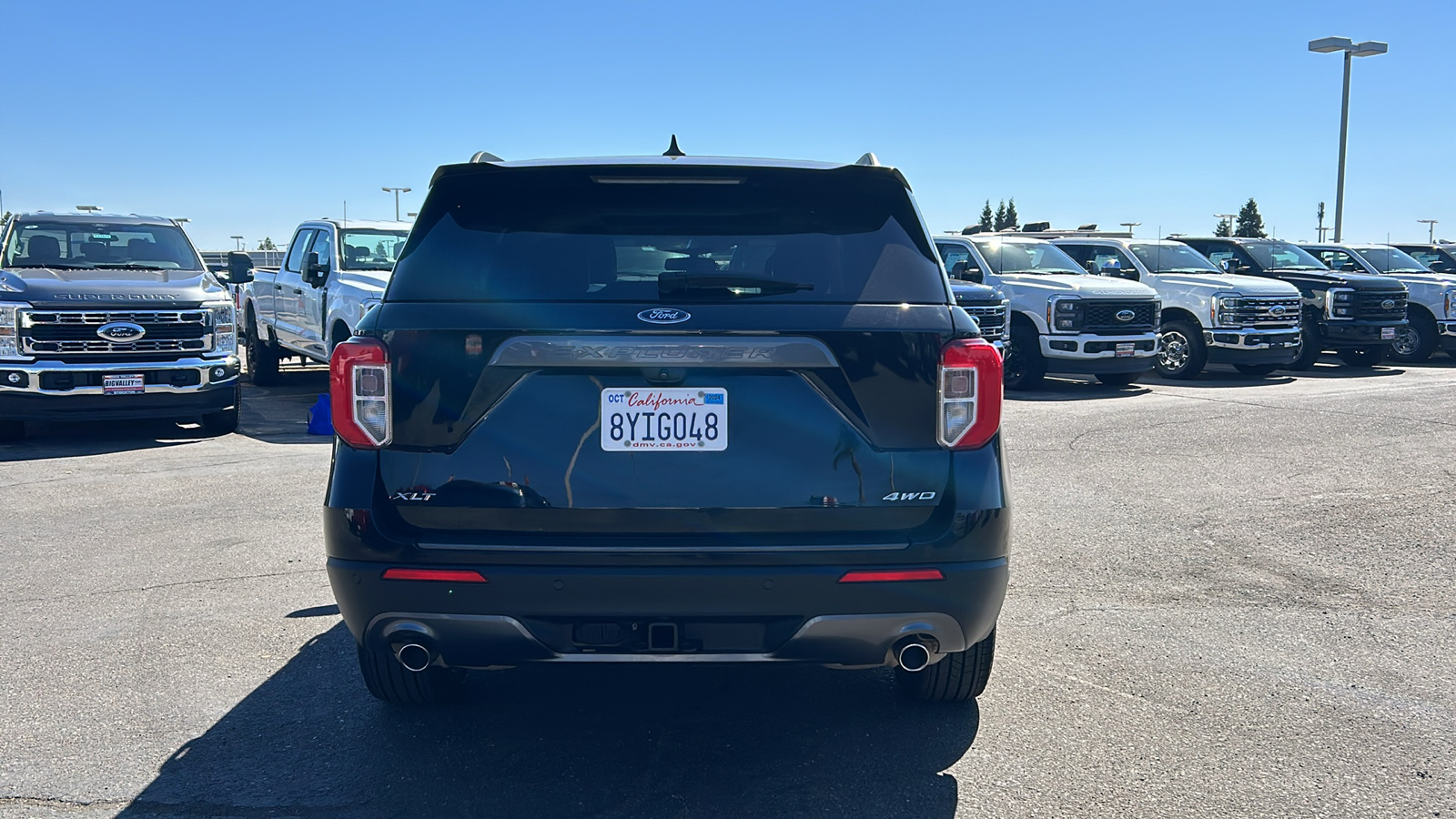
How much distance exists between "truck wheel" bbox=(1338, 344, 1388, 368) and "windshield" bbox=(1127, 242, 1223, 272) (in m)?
2.83

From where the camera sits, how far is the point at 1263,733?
406cm

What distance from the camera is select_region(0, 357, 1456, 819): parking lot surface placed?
11.7 ft

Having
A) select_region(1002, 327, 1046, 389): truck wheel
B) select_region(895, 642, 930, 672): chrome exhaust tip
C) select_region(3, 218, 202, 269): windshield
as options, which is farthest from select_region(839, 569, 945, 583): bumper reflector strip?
select_region(1002, 327, 1046, 389): truck wheel

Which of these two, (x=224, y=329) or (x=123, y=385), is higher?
(x=224, y=329)

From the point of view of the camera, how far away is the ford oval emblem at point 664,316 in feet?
10.9

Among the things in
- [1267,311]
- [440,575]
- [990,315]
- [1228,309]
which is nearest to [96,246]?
[440,575]

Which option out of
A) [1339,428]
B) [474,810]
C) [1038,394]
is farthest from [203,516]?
[1038,394]

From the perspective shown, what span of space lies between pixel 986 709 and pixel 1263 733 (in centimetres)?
88

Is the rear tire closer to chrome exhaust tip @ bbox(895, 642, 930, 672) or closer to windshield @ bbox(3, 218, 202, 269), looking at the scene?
→ windshield @ bbox(3, 218, 202, 269)

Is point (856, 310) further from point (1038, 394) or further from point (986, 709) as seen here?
point (1038, 394)

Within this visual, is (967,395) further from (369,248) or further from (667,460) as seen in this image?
(369,248)

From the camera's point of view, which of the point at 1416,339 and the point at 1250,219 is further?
the point at 1250,219

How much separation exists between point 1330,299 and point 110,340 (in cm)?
1693

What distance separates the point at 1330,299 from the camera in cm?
→ 1923
